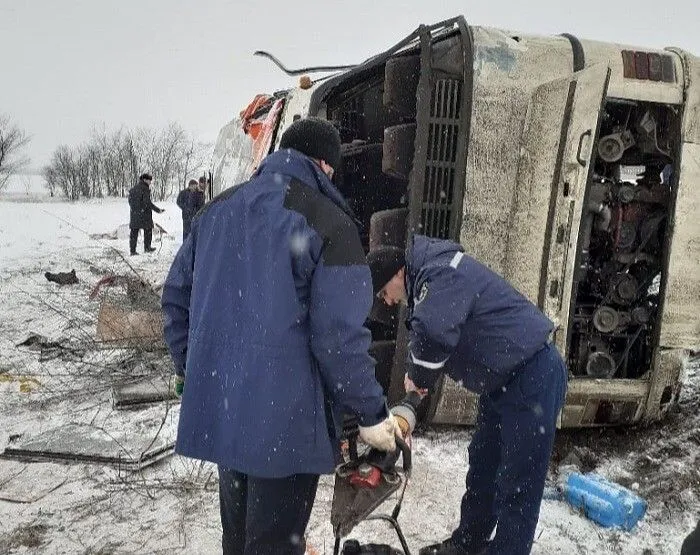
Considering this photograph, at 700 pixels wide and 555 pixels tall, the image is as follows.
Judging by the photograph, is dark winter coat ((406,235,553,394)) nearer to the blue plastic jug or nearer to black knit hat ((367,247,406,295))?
black knit hat ((367,247,406,295))

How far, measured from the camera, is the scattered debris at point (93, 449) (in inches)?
134

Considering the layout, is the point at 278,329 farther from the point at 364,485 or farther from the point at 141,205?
the point at 141,205

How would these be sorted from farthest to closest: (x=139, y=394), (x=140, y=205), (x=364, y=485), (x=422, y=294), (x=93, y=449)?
(x=140, y=205) → (x=139, y=394) → (x=93, y=449) → (x=422, y=294) → (x=364, y=485)

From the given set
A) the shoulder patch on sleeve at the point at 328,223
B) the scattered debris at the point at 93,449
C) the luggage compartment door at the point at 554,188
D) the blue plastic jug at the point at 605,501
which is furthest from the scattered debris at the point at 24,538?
the blue plastic jug at the point at 605,501

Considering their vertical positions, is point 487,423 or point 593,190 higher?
point 593,190

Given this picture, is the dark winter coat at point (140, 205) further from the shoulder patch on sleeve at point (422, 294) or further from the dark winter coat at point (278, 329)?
the dark winter coat at point (278, 329)

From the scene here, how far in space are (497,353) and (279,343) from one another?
98 centimetres

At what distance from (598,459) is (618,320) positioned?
88cm

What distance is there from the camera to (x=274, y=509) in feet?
6.03

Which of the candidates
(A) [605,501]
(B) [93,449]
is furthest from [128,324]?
(A) [605,501]

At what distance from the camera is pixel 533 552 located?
107 inches

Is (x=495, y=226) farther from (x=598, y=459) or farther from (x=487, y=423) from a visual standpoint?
(x=598, y=459)

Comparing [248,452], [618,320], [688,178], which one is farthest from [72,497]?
[688,178]

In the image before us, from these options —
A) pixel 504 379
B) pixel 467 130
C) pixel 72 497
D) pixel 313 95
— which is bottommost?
pixel 72 497
